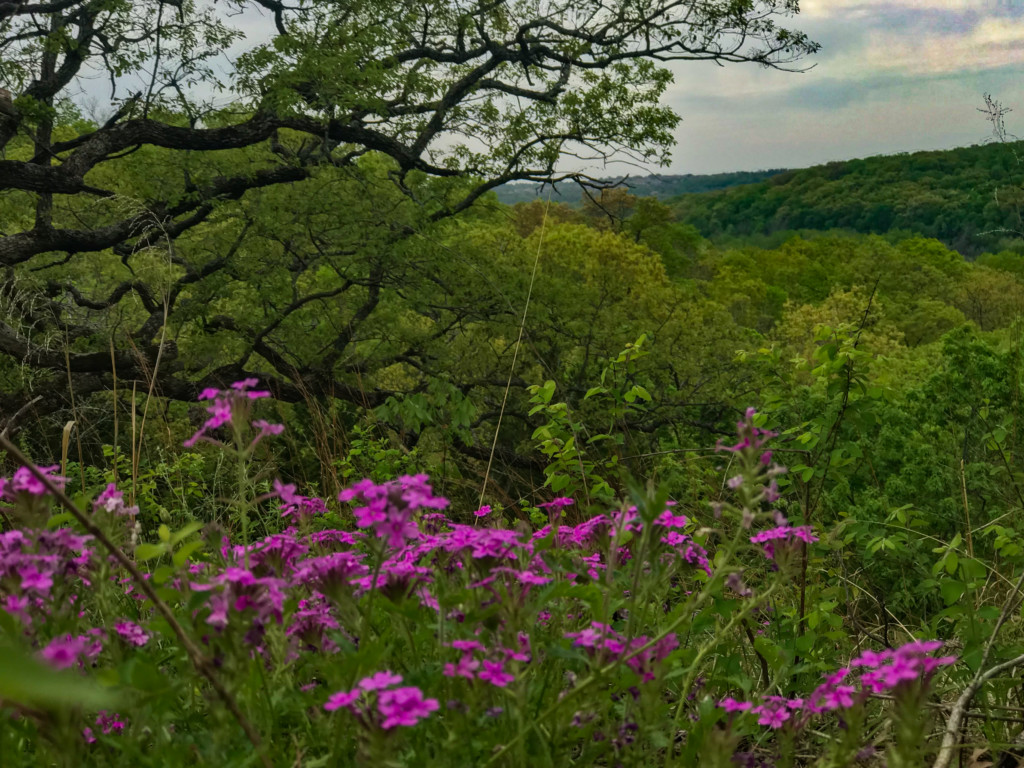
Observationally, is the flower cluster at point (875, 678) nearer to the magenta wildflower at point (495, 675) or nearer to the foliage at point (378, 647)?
the foliage at point (378, 647)

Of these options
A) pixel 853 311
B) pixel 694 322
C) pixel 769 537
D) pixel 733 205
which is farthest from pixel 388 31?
pixel 733 205

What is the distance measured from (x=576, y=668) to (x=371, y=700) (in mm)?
600

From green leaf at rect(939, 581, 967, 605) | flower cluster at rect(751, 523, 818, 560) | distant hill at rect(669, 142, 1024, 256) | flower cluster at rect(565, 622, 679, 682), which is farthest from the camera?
distant hill at rect(669, 142, 1024, 256)

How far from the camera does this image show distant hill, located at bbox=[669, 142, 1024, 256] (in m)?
66.3

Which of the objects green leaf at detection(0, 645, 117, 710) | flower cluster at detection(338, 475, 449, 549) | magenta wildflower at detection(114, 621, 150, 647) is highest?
green leaf at detection(0, 645, 117, 710)

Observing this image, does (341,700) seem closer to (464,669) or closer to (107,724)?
(464,669)

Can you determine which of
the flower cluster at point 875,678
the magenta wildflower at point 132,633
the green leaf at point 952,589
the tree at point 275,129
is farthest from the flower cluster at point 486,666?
the tree at point 275,129

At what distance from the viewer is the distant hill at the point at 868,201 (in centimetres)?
6631

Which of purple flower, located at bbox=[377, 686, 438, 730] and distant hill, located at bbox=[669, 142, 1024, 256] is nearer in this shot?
purple flower, located at bbox=[377, 686, 438, 730]

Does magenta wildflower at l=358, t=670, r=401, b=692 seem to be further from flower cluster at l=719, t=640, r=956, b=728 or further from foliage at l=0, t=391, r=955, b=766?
flower cluster at l=719, t=640, r=956, b=728

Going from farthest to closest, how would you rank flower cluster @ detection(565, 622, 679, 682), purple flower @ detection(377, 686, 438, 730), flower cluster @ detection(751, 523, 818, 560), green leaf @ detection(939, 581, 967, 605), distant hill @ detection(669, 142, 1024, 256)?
distant hill @ detection(669, 142, 1024, 256) < green leaf @ detection(939, 581, 967, 605) < flower cluster @ detection(751, 523, 818, 560) < flower cluster @ detection(565, 622, 679, 682) < purple flower @ detection(377, 686, 438, 730)

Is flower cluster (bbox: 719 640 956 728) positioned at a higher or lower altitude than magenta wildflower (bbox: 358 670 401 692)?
lower

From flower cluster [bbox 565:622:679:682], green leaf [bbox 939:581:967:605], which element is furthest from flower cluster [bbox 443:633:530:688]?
green leaf [bbox 939:581:967:605]

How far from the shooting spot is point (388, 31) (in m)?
9.41
